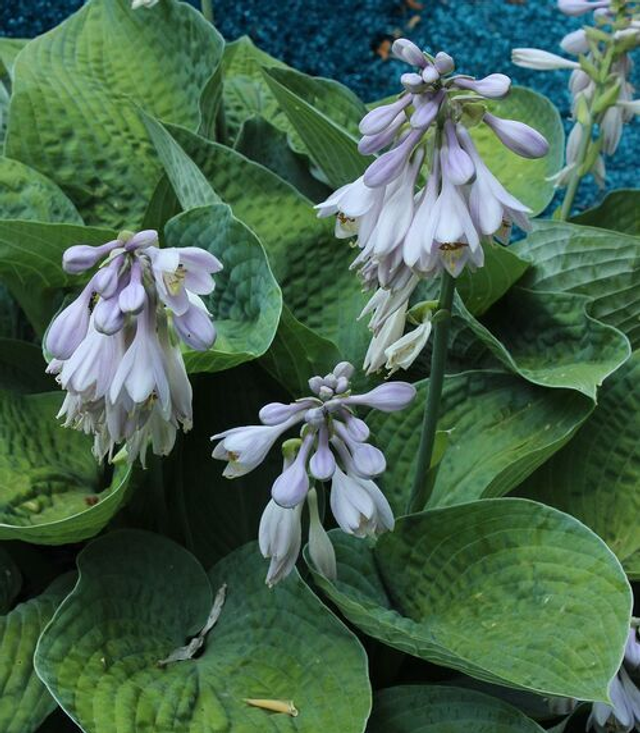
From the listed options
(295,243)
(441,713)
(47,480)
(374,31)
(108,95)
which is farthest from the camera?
(374,31)

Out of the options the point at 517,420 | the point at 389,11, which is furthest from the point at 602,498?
the point at 389,11

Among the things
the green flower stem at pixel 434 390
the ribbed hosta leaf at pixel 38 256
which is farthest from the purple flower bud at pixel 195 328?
the ribbed hosta leaf at pixel 38 256

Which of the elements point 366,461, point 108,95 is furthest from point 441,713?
point 108,95

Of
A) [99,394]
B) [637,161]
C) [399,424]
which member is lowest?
[637,161]

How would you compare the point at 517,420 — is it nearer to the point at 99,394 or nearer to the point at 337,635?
the point at 337,635

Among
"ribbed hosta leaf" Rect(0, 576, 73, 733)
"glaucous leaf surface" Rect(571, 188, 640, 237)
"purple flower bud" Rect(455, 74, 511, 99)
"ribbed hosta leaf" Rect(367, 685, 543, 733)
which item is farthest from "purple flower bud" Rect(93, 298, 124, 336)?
"glaucous leaf surface" Rect(571, 188, 640, 237)

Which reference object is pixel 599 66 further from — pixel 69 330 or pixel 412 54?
pixel 69 330
